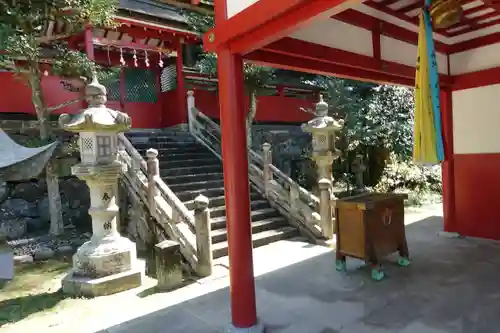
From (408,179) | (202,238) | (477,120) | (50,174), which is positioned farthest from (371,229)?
(408,179)

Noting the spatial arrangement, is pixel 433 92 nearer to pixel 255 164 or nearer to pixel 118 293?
pixel 118 293

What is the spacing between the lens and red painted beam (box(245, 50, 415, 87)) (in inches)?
164

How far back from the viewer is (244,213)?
12.4 feet

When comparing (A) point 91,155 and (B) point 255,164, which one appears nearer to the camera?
(A) point 91,155

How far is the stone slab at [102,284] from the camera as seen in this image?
540cm

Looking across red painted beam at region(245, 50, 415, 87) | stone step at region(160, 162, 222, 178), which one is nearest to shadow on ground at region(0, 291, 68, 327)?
stone step at region(160, 162, 222, 178)

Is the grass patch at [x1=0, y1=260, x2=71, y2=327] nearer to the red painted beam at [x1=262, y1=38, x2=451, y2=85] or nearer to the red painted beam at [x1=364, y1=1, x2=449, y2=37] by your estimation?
the red painted beam at [x1=262, y1=38, x2=451, y2=85]

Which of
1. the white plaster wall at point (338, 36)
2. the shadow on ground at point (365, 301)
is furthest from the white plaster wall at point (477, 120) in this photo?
the white plaster wall at point (338, 36)

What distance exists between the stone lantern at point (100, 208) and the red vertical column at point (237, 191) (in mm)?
2588

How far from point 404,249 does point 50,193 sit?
280 inches

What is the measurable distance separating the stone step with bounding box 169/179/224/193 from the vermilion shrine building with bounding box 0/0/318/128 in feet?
12.3

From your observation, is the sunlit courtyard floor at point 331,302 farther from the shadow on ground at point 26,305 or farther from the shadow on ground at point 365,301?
the shadow on ground at point 26,305

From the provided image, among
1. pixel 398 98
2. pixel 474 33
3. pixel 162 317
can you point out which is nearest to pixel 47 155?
pixel 162 317

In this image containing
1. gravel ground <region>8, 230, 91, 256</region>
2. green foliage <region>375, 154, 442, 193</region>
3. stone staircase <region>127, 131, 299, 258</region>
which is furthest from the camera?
Result: green foliage <region>375, 154, 442, 193</region>
